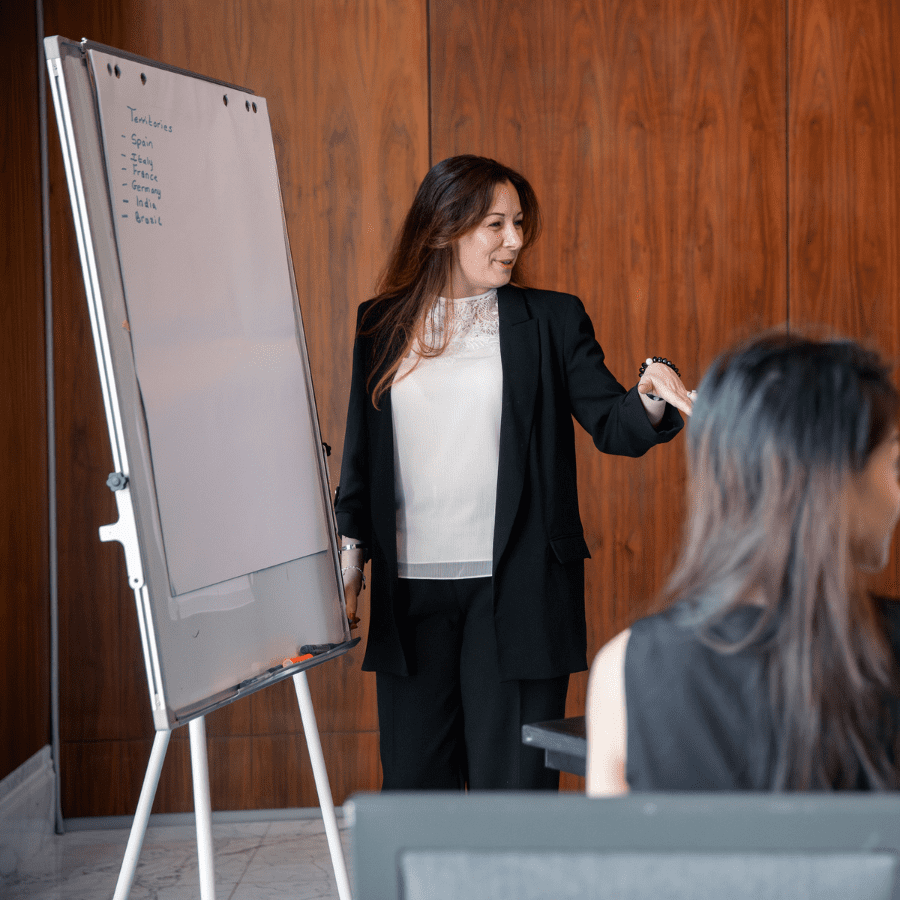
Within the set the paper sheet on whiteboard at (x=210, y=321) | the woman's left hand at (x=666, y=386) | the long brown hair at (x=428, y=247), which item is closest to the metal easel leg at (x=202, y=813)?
the paper sheet on whiteboard at (x=210, y=321)

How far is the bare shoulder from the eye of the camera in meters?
0.78

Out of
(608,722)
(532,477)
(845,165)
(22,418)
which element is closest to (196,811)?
(532,477)

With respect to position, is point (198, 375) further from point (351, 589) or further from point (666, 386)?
point (666, 386)

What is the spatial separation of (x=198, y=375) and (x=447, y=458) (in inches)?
19.1

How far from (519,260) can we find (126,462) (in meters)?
0.96

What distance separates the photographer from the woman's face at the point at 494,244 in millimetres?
1904

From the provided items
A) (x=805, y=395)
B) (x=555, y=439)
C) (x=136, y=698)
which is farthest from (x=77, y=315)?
(x=805, y=395)

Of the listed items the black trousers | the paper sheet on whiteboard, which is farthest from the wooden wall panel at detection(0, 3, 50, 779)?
the black trousers

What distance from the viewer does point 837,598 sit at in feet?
2.43

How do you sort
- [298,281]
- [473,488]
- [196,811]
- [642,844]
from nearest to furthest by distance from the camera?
[642,844] → [196,811] → [473,488] → [298,281]

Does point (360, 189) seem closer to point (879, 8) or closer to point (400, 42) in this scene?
point (400, 42)

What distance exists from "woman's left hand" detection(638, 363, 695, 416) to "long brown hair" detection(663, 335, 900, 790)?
2.87 feet

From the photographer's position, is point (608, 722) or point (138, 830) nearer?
point (608, 722)

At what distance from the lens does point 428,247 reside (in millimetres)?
1938
